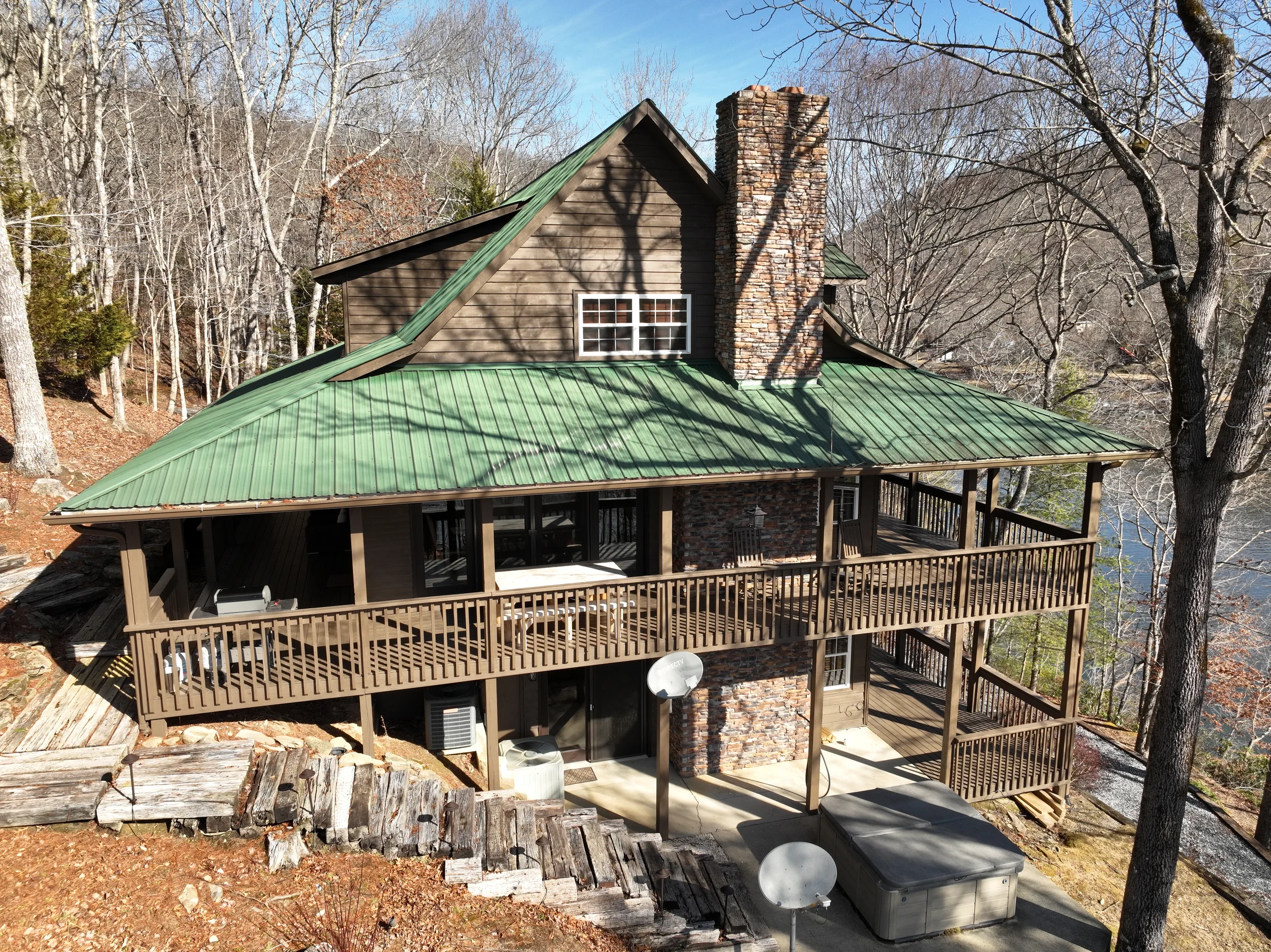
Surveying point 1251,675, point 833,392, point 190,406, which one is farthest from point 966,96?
point 190,406

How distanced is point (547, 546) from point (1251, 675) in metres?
18.9

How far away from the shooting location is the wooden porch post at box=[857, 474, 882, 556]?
14.3 meters

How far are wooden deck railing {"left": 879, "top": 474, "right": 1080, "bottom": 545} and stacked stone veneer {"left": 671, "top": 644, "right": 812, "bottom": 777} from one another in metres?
3.59

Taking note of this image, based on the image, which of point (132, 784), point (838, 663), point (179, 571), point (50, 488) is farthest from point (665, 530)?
point (50, 488)

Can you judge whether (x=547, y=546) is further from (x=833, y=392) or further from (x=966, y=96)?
(x=966, y=96)

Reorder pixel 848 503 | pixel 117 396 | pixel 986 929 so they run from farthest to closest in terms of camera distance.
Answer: pixel 117 396 < pixel 848 503 < pixel 986 929

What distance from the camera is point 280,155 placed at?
36469 mm

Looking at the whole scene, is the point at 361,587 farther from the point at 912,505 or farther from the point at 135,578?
the point at 912,505

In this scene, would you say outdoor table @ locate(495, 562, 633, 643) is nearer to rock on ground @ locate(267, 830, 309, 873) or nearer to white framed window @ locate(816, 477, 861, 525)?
rock on ground @ locate(267, 830, 309, 873)

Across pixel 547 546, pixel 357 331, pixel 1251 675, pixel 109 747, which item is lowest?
pixel 1251 675

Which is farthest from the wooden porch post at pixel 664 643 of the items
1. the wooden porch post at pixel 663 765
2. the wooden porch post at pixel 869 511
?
the wooden porch post at pixel 869 511

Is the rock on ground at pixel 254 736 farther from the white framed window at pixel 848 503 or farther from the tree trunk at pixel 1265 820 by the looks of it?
the tree trunk at pixel 1265 820

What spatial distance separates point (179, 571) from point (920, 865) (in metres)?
11.0

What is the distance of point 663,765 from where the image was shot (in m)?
12.0
